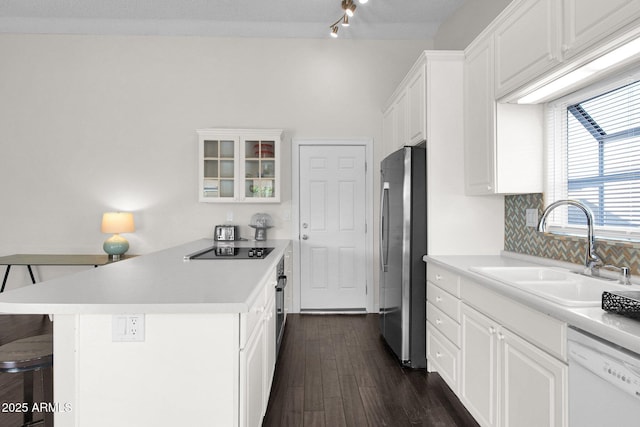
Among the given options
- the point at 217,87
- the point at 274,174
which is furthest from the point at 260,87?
the point at 274,174

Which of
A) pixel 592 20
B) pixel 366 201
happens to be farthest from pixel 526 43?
pixel 366 201

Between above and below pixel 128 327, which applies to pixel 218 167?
above

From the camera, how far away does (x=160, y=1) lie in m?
3.68

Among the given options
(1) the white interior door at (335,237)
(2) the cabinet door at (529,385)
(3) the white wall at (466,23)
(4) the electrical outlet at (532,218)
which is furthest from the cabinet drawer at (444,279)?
(3) the white wall at (466,23)

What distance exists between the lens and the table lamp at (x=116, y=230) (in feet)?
12.6

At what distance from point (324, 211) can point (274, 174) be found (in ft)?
2.35

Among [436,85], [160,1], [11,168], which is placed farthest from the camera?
[11,168]

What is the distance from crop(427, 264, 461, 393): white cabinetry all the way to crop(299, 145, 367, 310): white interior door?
62.4 inches

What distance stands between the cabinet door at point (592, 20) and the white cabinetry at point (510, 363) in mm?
1080

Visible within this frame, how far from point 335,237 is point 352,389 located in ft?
6.46

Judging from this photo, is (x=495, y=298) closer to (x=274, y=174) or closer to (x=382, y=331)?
(x=382, y=331)

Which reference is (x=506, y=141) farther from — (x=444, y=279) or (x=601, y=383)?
(x=601, y=383)

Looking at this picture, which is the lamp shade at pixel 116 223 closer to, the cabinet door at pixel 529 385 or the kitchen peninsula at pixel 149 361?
the kitchen peninsula at pixel 149 361

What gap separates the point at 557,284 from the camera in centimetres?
177
